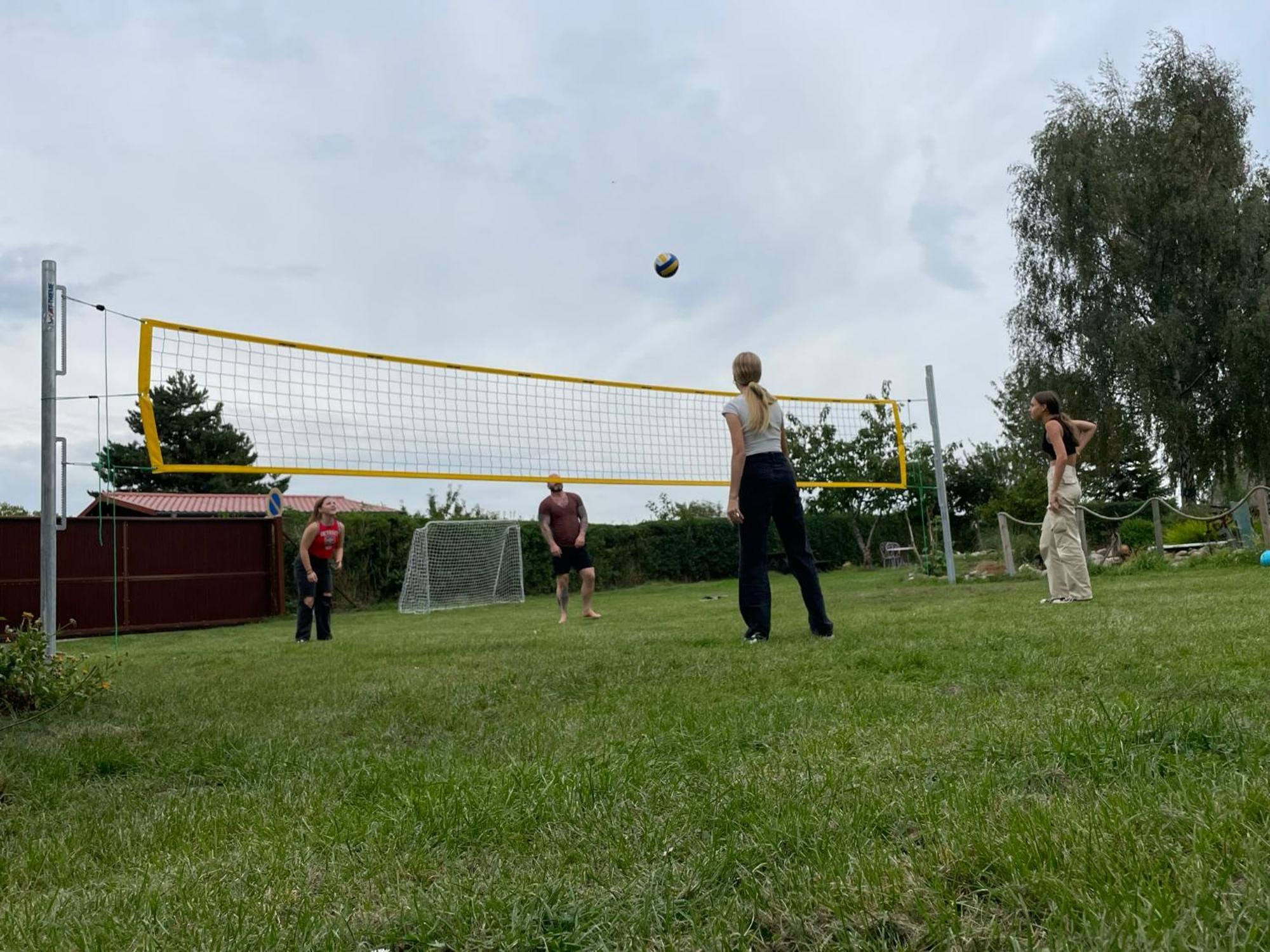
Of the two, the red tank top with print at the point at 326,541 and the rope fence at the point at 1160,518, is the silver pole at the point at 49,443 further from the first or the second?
the rope fence at the point at 1160,518

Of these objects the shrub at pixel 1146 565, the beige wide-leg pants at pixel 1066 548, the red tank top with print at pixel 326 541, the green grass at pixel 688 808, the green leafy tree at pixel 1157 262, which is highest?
the green leafy tree at pixel 1157 262

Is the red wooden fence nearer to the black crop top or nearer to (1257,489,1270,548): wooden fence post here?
the black crop top

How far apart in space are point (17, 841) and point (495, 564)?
1830 cm

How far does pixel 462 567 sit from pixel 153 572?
5.85m

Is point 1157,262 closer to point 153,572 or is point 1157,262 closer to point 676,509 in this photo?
point 676,509

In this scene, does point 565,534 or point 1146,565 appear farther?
point 1146,565

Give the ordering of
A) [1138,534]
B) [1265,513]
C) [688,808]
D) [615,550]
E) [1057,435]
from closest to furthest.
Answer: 1. [688,808]
2. [1057,435]
3. [1265,513]
4. [1138,534]
5. [615,550]

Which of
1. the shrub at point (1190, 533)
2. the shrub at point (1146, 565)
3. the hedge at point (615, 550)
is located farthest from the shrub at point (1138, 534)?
the shrub at point (1146, 565)

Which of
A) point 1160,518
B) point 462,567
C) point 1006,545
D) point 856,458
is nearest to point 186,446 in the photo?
point 462,567

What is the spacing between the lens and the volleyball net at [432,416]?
9219mm

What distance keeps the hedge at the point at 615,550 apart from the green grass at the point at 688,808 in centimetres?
1601

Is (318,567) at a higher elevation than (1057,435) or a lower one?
lower

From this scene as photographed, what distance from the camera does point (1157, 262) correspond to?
→ 25.5 metres

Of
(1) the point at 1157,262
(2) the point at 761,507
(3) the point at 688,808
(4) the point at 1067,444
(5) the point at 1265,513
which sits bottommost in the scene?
(3) the point at 688,808
